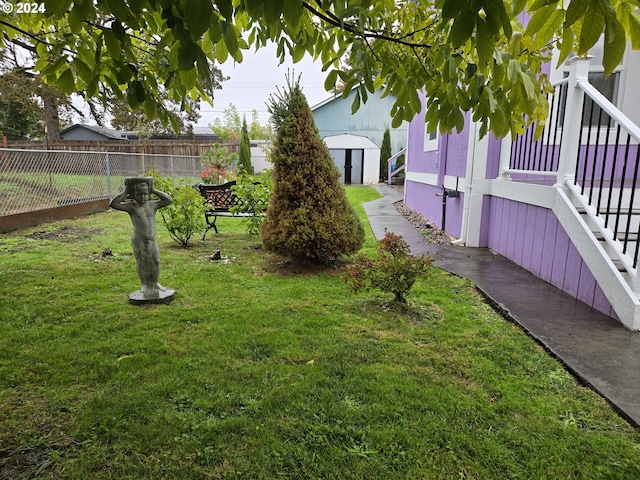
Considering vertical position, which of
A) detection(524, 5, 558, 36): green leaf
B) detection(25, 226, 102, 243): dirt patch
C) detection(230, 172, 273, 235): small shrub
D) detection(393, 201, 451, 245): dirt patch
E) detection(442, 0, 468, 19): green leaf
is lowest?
detection(25, 226, 102, 243): dirt patch

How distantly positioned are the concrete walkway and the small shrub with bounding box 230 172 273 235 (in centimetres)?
305

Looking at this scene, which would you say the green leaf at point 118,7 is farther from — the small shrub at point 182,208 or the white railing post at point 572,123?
the small shrub at point 182,208

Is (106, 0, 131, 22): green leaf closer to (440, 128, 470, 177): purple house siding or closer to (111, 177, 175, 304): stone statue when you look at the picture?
(111, 177, 175, 304): stone statue

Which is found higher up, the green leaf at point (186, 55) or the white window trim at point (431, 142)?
the white window trim at point (431, 142)

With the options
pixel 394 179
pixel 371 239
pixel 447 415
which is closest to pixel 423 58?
pixel 447 415

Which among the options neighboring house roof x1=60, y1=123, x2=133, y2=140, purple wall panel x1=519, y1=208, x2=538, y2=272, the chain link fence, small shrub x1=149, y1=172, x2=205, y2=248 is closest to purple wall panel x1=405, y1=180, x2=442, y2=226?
purple wall panel x1=519, y1=208, x2=538, y2=272

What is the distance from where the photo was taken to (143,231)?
4059 mm

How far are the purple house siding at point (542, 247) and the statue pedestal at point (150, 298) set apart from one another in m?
4.14

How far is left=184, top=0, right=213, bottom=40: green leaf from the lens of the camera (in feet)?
3.44

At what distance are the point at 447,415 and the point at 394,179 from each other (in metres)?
20.2

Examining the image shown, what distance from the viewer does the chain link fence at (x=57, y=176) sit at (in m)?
8.06

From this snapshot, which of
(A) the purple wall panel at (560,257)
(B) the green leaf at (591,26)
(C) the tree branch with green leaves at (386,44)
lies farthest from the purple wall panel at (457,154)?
(B) the green leaf at (591,26)

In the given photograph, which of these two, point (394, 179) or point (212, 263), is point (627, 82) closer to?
point (212, 263)

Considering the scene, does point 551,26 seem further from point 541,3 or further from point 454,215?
point 454,215
